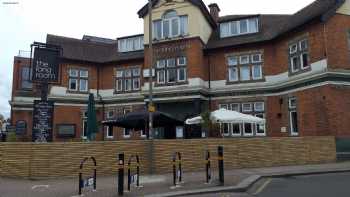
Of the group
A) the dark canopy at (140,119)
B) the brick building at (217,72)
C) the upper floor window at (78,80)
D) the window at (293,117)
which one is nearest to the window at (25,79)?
the brick building at (217,72)

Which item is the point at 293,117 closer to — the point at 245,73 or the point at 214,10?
the point at 245,73

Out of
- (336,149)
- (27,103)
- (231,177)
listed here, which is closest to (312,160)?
(336,149)

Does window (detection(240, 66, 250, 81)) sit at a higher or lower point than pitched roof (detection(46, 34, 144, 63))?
lower

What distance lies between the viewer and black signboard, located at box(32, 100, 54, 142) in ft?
60.2

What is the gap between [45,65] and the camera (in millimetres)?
20562

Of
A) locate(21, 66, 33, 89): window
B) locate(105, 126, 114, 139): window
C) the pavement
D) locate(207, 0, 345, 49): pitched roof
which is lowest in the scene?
the pavement

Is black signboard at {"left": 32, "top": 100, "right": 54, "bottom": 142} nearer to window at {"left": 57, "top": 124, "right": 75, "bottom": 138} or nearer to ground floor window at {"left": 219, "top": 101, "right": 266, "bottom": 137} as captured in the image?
window at {"left": 57, "top": 124, "right": 75, "bottom": 138}

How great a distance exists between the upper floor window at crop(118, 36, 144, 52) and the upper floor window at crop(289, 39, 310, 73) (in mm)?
13291

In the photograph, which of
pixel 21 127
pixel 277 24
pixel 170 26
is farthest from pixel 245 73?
pixel 21 127

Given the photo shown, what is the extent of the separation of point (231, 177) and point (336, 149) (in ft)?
27.8

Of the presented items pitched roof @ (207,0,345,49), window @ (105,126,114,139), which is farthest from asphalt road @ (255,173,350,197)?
window @ (105,126,114,139)

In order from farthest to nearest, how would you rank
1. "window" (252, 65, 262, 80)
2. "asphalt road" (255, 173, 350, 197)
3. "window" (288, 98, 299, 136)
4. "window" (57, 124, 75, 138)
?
"window" (57, 124, 75, 138)
"window" (252, 65, 262, 80)
"window" (288, 98, 299, 136)
"asphalt road" (255, 173, 350, 197)

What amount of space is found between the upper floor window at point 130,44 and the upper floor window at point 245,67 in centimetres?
870

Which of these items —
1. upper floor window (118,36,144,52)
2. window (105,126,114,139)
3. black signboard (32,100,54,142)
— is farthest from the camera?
upper floor window (118,36,144,52)
